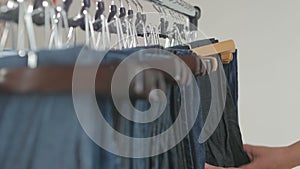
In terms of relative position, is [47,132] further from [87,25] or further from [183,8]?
[183,8]

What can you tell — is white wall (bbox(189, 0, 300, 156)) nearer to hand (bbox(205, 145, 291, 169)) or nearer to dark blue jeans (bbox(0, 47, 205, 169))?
hand (bbox(205, 145, 291, 169))

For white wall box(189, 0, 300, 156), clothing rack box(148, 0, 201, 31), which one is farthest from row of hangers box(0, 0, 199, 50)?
white wall box(189, 0, 300, 156)

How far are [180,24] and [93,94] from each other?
675 mm

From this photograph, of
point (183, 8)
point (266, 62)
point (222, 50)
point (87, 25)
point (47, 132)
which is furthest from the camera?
point (266, 62)

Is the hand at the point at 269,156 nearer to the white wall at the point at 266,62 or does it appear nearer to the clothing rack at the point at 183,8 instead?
the clothing rack at the point at 183,8

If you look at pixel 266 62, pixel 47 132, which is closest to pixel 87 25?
pixel 47 132

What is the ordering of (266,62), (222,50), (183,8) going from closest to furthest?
(222,50) → (183,8) → (266,62)

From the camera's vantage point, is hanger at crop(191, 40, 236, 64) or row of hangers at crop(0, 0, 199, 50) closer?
row of hangers at crop(0, 0, 199, 50)

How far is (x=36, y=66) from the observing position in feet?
1.10

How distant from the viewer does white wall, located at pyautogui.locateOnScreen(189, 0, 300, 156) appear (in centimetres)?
156

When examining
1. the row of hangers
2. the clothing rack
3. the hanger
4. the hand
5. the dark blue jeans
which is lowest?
the hand

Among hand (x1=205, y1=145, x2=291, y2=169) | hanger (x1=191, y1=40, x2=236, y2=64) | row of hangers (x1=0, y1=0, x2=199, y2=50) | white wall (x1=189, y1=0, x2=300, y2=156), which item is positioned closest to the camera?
row of hangers (x1=0, y1=0, x2=199, y2=50)

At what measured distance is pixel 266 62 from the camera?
5.22 ft

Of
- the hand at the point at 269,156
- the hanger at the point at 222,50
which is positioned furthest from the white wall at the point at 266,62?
the hanger at the point at 222,50
